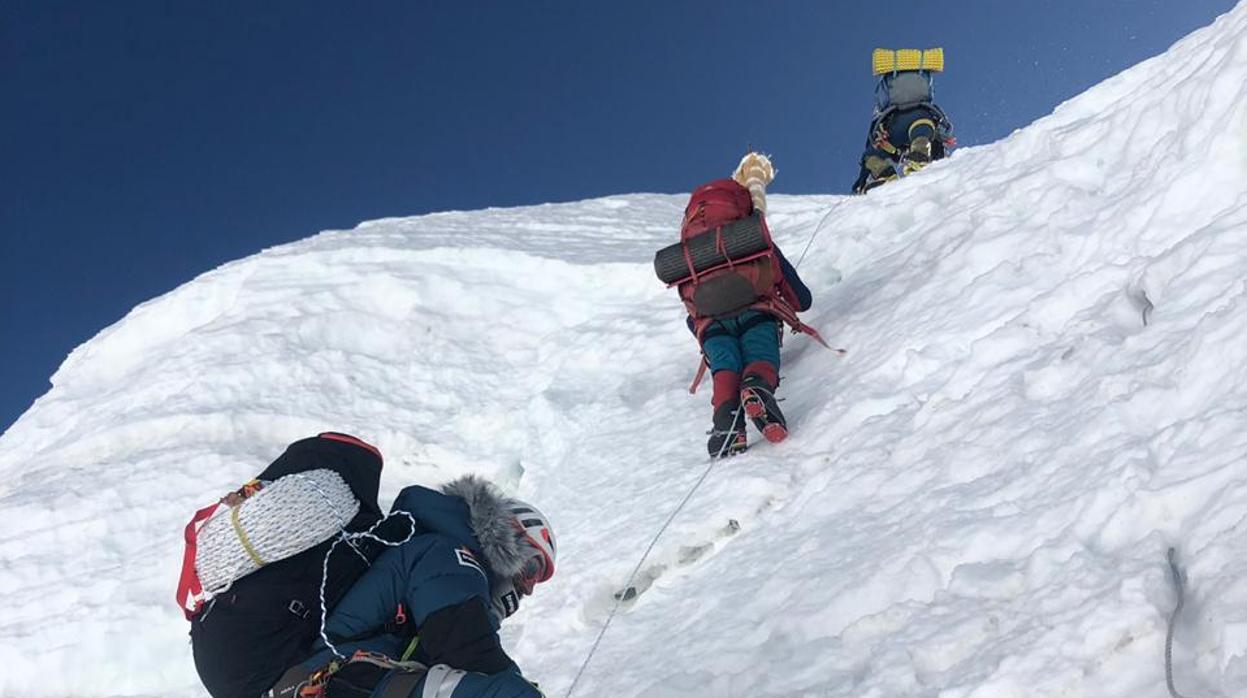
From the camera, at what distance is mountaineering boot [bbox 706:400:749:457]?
195 inches

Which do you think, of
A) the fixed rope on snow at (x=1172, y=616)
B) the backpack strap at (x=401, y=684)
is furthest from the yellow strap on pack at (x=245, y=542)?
the fixed rope on snow at (x=1172, y=616)

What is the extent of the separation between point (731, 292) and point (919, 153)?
7343 mm

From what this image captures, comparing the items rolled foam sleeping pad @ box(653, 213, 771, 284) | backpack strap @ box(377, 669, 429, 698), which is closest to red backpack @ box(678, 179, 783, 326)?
rolled foam sleeping pad @ box(653, 213, 771, 284)

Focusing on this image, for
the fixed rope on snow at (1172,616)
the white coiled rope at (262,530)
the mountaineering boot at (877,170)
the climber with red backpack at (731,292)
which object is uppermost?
the mountaineering boot at (877,170)

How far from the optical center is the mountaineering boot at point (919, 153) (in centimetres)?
1183

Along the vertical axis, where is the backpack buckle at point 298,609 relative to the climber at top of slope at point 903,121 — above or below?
below

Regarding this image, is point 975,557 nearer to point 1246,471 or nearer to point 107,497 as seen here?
point 1246,471

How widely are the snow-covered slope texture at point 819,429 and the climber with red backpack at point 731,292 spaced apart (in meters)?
0.34

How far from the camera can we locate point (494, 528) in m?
3.11

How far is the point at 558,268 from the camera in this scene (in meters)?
9.34

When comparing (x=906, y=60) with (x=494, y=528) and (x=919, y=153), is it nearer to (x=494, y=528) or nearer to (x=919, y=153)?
(x=919, y=153)

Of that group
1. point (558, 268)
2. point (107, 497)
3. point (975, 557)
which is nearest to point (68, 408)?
point (107, 497)

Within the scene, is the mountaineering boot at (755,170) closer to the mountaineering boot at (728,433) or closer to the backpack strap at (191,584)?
the mountaineering boot at (728,433)

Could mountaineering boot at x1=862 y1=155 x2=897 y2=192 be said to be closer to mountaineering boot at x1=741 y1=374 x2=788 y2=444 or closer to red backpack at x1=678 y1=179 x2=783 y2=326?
red backpack at x1=678 y1=179 x2=783 y2=326
